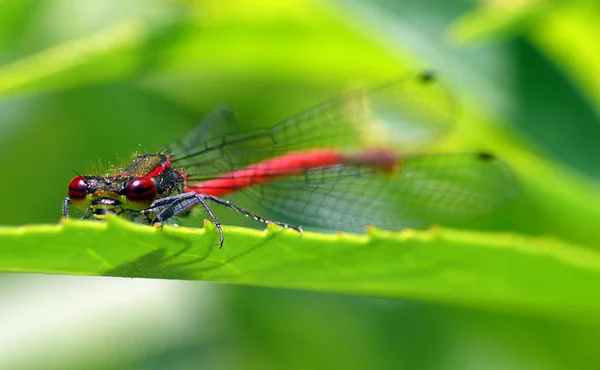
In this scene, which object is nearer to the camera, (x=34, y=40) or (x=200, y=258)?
(x=200, y=258)

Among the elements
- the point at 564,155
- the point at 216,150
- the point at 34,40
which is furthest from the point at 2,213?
the point at 564,155

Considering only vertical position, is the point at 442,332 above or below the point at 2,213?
below

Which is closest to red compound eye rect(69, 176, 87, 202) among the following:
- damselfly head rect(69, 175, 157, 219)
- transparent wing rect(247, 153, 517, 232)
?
damselfly head rect(69, 175, 157, 219)

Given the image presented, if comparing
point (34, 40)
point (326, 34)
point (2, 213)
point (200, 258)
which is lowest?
point (200, 258)

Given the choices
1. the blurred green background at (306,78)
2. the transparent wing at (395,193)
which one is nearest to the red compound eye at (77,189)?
the blurred green background at (306,78)

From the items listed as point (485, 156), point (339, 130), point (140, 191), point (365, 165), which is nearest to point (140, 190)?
point (140, 191)

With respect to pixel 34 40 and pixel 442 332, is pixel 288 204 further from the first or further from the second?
pixel 34 40

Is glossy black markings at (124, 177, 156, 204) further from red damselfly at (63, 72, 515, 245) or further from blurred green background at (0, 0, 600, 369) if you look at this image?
blurred green background at (0, 0, 600, 369)
